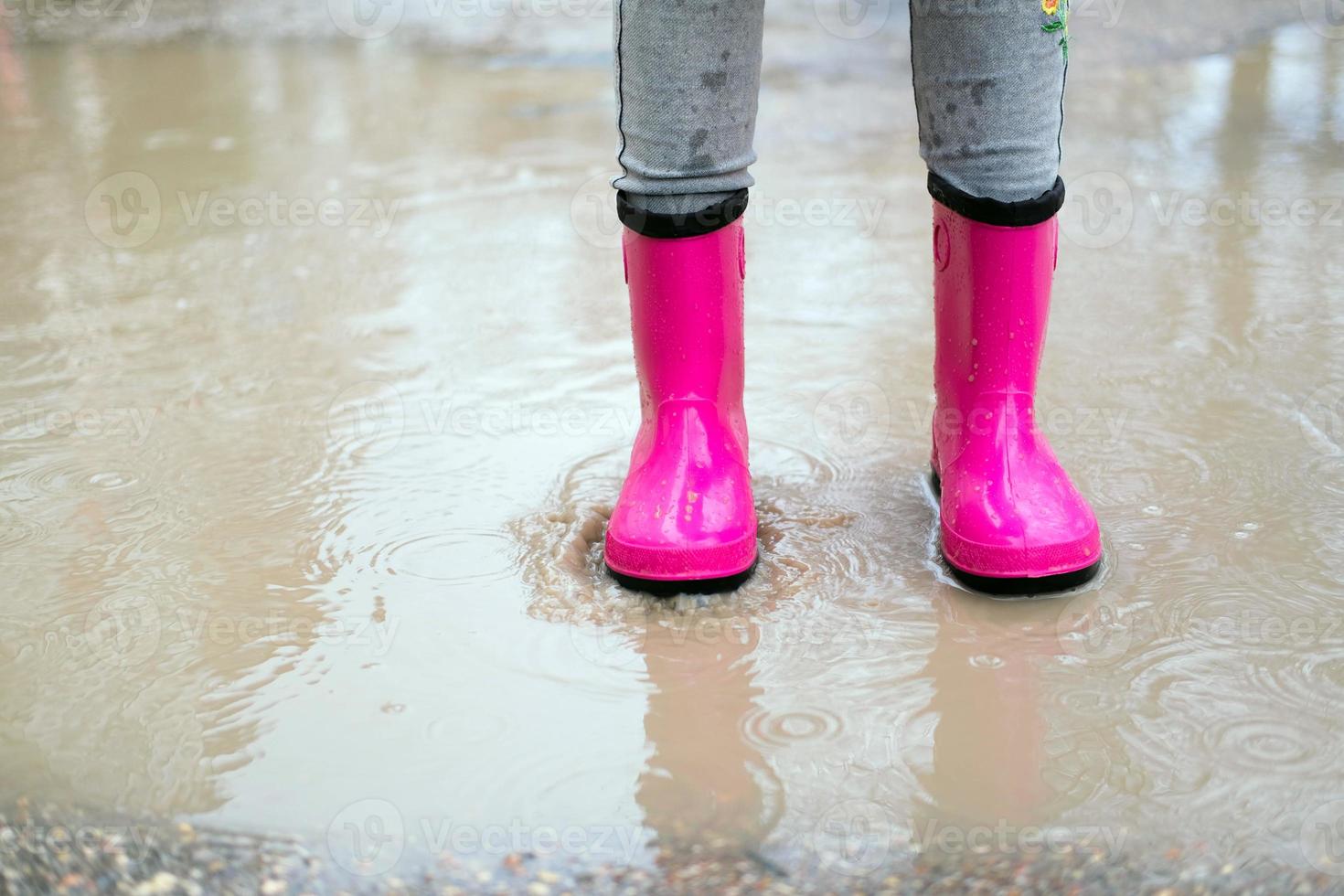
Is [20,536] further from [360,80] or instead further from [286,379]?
[360,80]

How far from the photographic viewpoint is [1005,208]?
4.00 feet

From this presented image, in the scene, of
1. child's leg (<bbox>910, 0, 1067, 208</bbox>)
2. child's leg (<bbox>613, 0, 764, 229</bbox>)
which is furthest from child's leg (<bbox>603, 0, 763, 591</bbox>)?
child's leg (<bbox>910, 0, 1067, 208</bbox>)

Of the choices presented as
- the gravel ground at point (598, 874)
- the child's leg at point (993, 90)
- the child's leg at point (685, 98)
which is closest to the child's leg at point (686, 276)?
the child's leg at point (685, 98)

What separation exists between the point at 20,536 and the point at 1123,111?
2.80 meters

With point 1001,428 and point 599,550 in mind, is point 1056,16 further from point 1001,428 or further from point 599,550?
point 599,550

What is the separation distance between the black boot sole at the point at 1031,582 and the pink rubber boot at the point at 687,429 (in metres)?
0.22

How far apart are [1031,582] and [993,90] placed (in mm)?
469

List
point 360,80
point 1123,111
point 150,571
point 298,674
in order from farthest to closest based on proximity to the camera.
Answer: point 360,80 < point 1123,111 < point 150,571 < point 298,674

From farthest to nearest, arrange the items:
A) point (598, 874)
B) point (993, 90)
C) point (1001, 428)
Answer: point (1001, 428), point (993, 90), point (598, 874)

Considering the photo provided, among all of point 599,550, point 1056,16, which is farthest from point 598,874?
point 1056,16

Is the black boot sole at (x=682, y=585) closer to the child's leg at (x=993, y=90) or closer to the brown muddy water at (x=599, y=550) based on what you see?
the brown muddy water at (x=599, y=550)

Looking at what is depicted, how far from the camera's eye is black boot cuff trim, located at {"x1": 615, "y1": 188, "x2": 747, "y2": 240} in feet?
4.09

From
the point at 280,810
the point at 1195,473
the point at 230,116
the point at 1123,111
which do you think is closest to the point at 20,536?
the point at 280,810

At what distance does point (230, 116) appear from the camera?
135 inches
